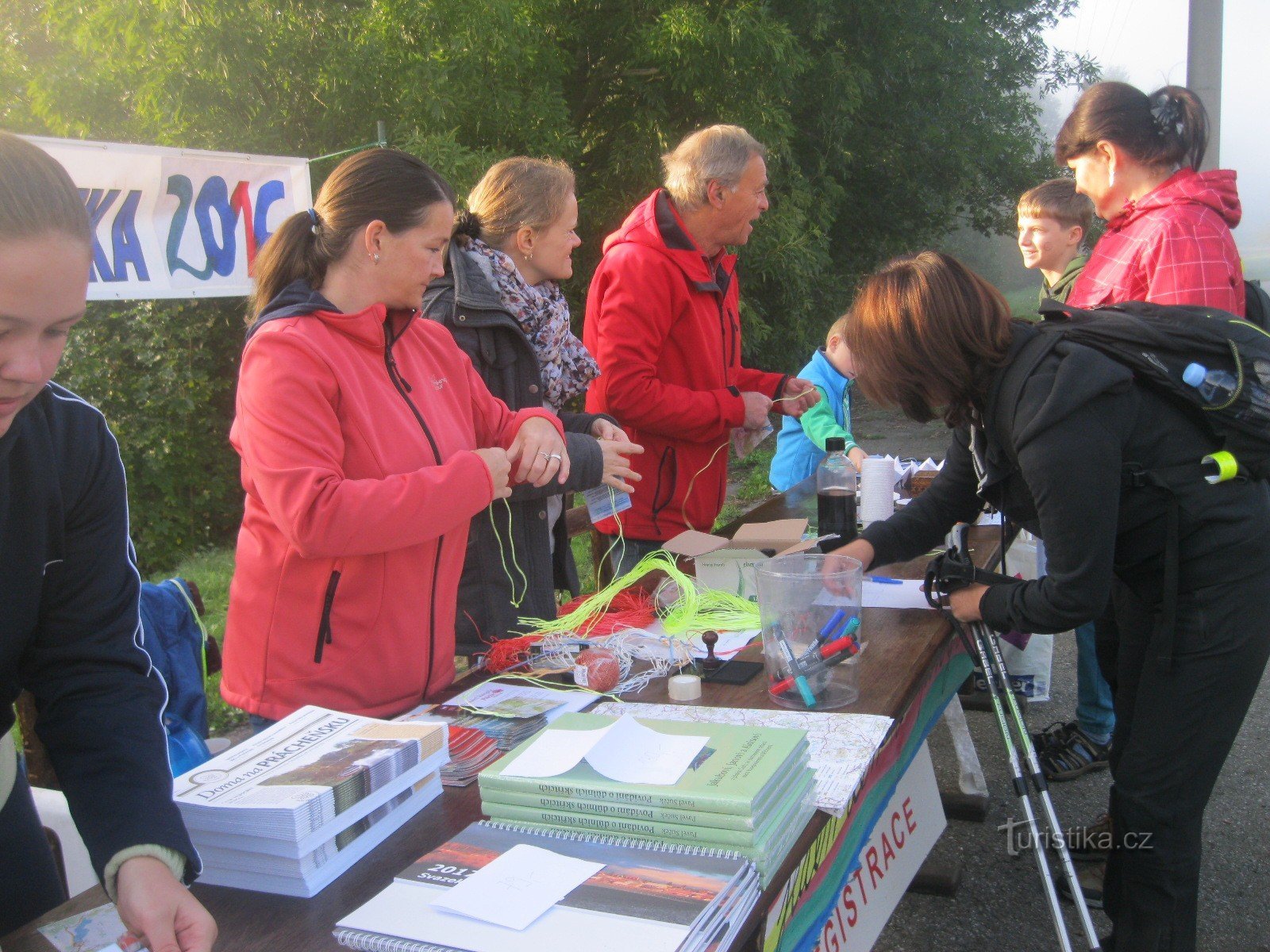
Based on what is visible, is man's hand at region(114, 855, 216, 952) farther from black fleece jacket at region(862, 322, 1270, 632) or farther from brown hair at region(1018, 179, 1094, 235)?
brown hair at region(1018, 179, 1094, 235)

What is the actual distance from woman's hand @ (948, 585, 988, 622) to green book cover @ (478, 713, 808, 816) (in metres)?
0.93

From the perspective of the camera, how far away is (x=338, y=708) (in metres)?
1.90

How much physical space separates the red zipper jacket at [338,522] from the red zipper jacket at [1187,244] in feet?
7.14

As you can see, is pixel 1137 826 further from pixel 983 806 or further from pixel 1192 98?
pixel 1192 98

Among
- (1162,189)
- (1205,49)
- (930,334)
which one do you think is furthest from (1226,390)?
(1205,49)

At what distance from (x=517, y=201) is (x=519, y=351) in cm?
44

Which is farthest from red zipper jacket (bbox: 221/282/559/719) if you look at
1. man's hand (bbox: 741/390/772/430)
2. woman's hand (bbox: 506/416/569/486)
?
man's hand (bbox: 741/390/772/430)

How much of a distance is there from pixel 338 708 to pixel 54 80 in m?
7.70

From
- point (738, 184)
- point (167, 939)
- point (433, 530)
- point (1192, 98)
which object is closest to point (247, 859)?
point (167, 939)

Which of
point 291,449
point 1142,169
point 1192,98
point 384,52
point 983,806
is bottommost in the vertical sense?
point 983,806

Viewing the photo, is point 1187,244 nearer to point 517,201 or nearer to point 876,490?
point 876,490

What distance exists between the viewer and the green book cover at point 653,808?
1.22 meters

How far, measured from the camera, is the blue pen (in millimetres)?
1881

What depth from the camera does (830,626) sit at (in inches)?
74.5
